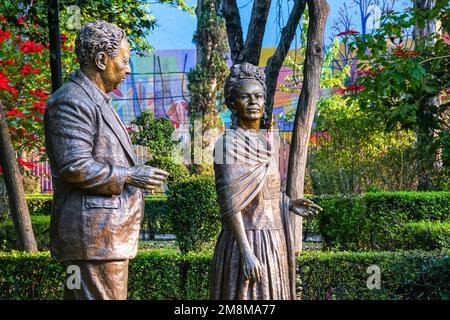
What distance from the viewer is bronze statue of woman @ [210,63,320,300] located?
178 inches

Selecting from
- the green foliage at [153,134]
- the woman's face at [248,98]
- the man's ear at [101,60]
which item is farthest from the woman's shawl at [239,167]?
the green foliage at [153,134]

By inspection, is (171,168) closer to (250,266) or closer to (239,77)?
(239,77)

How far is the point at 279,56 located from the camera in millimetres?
8602

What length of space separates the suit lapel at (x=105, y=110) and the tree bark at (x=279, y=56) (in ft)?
14.1

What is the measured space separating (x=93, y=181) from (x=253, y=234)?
1143mm

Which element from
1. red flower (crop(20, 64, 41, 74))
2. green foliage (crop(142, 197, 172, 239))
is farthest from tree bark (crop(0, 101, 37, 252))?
green foliage (crop(142, 197, 172, 239))

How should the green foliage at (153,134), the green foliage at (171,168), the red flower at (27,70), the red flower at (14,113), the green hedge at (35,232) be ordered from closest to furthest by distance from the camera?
1. the red flower at (14,113)
2. the red flower at (27,70)
3. the green foliage at (171,168)
4. the green hedge at (35,232)
5. the green foliage at (153,134)

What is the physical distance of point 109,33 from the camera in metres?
4.17

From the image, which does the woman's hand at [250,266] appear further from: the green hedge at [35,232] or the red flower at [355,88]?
the green hedge at [35,232]

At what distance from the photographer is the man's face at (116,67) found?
4219 millimetres

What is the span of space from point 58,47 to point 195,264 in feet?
8.52

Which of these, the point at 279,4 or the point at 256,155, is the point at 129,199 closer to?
the point at 256,155
